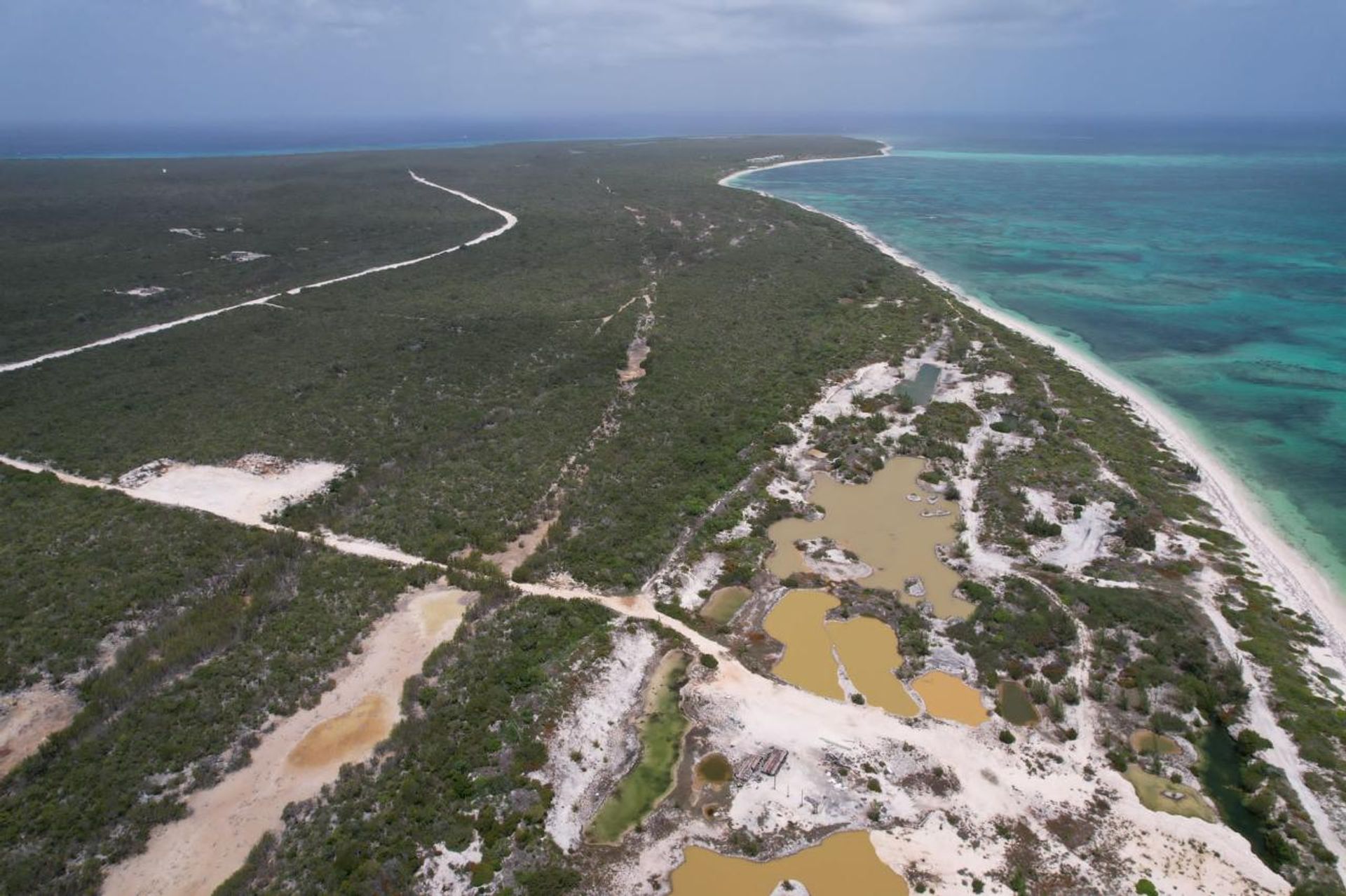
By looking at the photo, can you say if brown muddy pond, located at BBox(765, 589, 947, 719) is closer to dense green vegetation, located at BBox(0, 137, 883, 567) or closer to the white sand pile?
the white sand pile

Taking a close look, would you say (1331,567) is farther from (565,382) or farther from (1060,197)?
(1060,197)

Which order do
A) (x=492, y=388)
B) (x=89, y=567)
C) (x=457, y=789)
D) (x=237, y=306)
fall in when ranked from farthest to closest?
(x=237, y=306) < (x=492, y=388) < (x=89, y=567) < (x=457, y=789)

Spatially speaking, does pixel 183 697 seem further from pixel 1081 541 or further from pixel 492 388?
pixel 1081 541

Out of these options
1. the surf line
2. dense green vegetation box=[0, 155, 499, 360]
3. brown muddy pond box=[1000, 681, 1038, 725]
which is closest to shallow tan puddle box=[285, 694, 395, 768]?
brown muddy pond box=[1000, 681, 1038, 725]

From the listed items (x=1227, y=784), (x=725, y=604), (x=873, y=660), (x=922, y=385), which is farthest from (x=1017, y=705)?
(x=922, y=385)

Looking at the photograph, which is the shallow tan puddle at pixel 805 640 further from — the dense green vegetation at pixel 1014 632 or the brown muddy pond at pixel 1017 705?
the brown muddy pond at pixel 1017 705

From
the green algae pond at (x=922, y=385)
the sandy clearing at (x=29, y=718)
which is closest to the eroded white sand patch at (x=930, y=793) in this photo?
the sandy clearing at (x=29, y=718)

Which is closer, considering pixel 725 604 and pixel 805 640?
pixel 805 640
